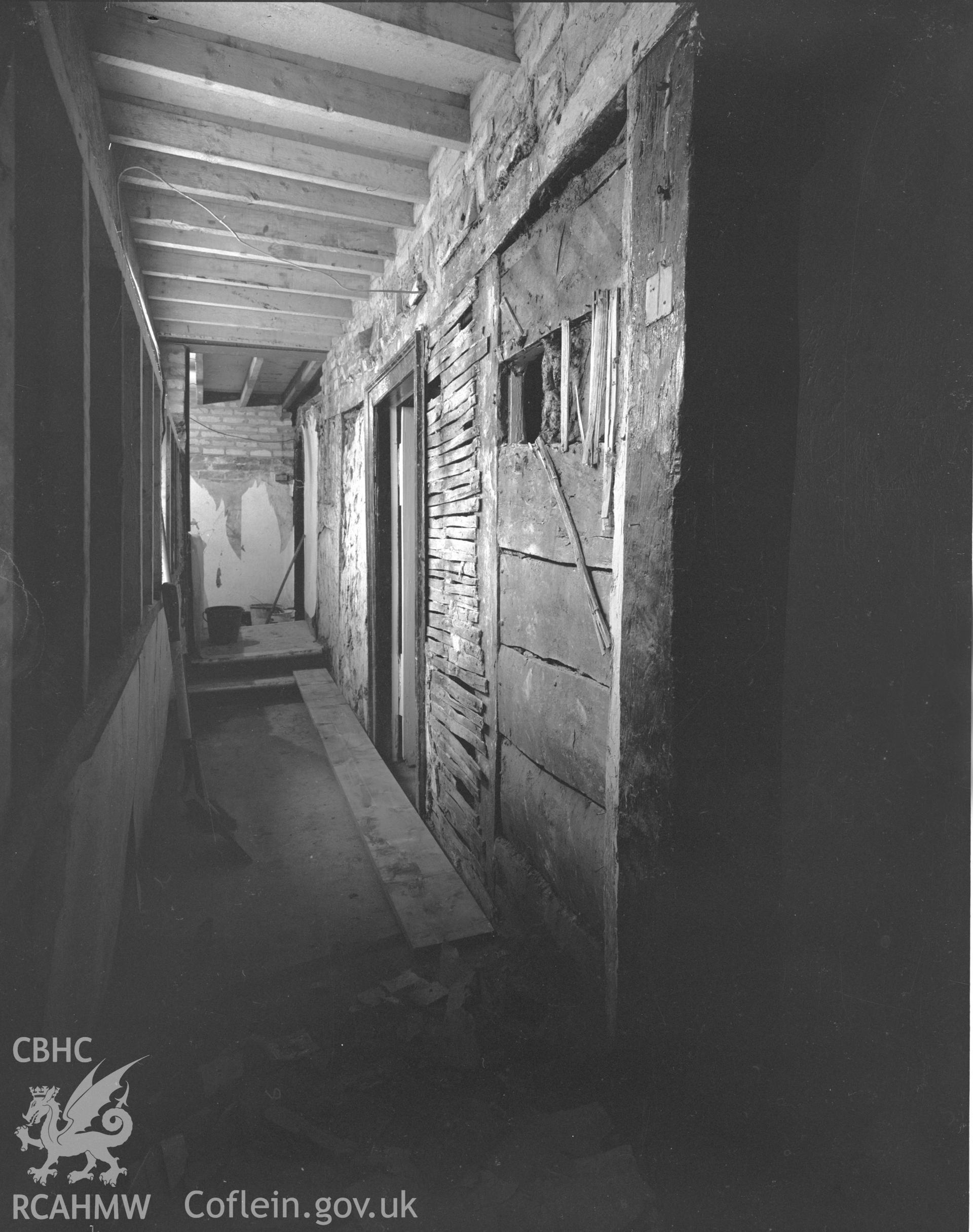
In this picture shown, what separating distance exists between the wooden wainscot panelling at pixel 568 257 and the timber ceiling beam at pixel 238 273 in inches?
80.5

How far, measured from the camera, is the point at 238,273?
393 cm

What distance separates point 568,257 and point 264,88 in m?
1.20

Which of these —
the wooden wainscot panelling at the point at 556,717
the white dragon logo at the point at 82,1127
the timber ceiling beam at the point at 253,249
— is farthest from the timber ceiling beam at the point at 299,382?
the white dragon logo at the point at 82,1127

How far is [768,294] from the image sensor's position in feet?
4.64

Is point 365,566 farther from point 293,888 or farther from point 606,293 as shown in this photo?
point 606,293

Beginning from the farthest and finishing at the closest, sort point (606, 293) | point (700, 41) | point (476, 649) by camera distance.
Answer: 1. point (476, 649)
2. point (606, 293)
3. point (700, 41)

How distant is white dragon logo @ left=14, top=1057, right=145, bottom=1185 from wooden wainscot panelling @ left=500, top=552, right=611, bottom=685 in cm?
135

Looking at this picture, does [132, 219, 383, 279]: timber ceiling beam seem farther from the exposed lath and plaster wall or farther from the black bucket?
the black bucket

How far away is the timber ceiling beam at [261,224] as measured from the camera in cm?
310

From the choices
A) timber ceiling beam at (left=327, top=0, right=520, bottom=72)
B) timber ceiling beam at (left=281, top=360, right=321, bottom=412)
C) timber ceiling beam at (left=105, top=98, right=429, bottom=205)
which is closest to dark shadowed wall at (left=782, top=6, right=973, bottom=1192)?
timber ceiling beam at (left=327, top=0, right=520, bottom=72)

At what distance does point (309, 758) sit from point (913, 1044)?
3672mm

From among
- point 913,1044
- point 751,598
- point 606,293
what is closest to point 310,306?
point 606,293

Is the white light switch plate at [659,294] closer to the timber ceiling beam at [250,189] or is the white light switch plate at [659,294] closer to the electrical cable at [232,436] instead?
the timber ceiling beam at [250,189]

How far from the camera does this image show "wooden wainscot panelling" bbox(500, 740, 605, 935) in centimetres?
192
